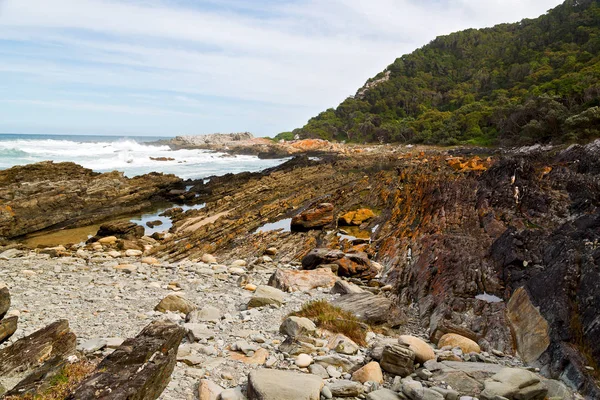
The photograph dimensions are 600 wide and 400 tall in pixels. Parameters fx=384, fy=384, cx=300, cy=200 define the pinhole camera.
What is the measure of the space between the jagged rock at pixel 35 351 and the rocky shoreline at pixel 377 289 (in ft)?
1.37

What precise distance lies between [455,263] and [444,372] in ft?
16.6

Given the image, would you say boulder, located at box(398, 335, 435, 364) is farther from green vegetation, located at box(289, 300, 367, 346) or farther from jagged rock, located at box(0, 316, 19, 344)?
jagged rock, located at box(0, 316, 19, 344)

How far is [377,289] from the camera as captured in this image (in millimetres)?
10297

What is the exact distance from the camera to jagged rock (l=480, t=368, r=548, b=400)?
4715mm

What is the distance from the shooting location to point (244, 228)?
1767 centimetres

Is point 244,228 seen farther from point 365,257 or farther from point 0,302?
point 0,302

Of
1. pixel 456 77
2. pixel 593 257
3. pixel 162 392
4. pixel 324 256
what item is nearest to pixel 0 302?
pixel 162 392

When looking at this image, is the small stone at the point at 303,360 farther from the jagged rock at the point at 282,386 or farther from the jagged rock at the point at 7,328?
the jagged rock at the point at 7,328

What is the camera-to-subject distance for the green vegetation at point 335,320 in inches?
268

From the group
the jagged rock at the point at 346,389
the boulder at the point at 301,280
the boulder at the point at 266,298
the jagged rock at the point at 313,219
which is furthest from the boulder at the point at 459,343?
the jagged rock at the point at 313,219

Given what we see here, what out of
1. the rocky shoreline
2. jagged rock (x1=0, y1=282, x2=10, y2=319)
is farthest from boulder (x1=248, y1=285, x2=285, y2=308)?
jagged rock (x1=0, y1=282, x2=10, y2=319)

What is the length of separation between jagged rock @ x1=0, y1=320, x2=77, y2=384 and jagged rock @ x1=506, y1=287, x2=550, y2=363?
6.97 meters

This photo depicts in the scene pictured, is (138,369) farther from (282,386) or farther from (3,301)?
(3,301)

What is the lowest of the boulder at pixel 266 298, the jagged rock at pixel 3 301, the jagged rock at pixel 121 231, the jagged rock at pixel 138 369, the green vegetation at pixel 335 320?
the jagged rock at pixel 121 231
